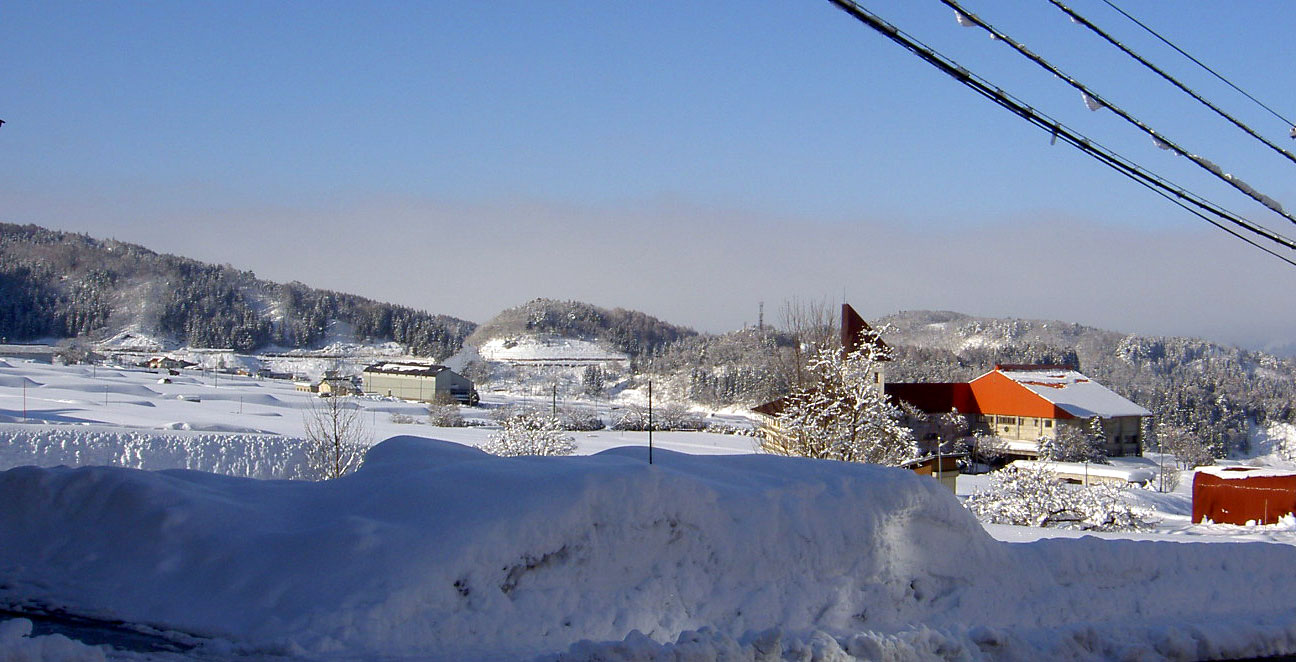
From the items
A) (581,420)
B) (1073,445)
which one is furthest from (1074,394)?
(581,420)

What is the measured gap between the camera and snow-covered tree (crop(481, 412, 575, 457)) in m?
31.0

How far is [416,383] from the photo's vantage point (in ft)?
262

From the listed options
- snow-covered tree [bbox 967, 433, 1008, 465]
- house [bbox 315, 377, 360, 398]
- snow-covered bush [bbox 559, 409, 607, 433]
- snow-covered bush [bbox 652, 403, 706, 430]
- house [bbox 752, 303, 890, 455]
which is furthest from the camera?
snow-covered bush [bbox 652, 403, 706, 430]

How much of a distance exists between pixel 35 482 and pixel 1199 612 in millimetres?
9898

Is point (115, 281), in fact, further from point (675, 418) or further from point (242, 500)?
point (242, 500)

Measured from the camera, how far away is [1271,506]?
19.1 meters

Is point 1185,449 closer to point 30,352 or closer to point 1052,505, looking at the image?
point 1052,505

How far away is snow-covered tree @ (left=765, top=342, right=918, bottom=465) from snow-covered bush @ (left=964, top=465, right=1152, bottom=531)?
2311 millimetres

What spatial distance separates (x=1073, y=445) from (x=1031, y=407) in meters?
4.61

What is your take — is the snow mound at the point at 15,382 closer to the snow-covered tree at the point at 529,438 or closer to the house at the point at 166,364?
the house at the point at 166,364

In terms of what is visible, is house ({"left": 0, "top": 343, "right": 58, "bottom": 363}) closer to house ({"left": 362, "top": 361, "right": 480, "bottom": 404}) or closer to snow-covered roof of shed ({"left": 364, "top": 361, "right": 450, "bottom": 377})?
snow-covered roof of shed ({"left": 364, "top": 361, "right": 450, "bottom": 377})

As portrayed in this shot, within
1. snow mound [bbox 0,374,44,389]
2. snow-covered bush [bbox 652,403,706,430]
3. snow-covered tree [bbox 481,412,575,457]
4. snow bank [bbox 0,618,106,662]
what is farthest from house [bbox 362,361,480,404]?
snow bank [bbox 0,618,106,662]

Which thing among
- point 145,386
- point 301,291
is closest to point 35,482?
point 145,386

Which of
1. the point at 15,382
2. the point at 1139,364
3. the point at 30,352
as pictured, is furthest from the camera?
the point at 1139,364
